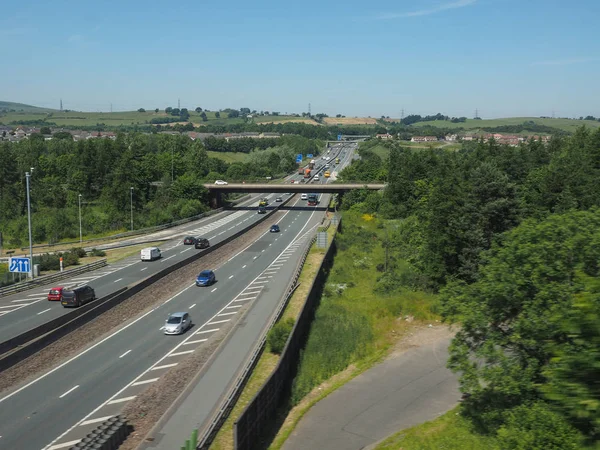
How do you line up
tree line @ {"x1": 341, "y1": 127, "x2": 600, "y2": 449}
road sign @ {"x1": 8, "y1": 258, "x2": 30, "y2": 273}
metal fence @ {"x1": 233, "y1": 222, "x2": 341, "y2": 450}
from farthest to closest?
road sign @ {"x1": 8, "y1": 258, "x2": 30, "y2": 273} < metal fence @ {"x1": 233, "y1": 222, "x2": 341, "y2": 450} < tree line @ {"x1": 341, "y1": 127, "x2": 600, "y2": 449}

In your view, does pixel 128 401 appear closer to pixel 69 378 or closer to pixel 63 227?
pixel 69 378

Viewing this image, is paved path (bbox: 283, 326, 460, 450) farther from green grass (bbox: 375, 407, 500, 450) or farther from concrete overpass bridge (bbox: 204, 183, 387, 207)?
concrete overpass bridge (bbox: 204, 183, 387, 207)

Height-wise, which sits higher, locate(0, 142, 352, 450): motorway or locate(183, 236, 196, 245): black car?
locate(0, 142, 352, 450): motorway

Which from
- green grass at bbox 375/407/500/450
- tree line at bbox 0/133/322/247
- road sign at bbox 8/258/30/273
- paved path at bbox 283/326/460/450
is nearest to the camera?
green grass at bbox 375/407/500/450

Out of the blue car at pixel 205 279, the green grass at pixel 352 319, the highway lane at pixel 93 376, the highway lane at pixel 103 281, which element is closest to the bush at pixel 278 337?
the green grass at pixel 352 319

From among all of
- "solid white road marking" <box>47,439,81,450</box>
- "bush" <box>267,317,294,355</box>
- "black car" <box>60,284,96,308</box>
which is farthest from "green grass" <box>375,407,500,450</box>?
"black car" <box>60,284,96,308</box>

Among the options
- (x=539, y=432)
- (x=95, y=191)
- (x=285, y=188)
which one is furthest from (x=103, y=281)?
(x=95, y=191)

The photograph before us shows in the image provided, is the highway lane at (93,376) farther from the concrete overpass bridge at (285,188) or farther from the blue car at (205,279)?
the concrete overpass bridge at (285,188)

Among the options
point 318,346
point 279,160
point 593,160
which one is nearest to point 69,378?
point 318,346
